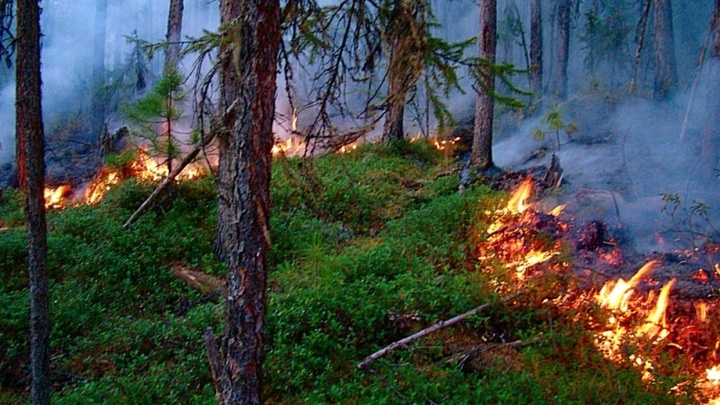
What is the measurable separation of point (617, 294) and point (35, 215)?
6.40 meters

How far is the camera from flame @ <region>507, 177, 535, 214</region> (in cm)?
976

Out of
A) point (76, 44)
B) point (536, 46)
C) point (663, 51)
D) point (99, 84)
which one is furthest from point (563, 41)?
point (76, 44)

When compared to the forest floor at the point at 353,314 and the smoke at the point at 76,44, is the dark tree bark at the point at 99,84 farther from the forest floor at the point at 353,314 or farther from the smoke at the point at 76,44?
the forest floor at the point at 353,314

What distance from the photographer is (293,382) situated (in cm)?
532

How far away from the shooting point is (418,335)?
6020mm

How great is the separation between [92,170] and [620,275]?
18.0 m

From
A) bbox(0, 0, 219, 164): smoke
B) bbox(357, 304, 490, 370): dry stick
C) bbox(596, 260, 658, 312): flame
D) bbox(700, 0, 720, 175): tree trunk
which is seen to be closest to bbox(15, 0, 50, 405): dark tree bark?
bbox(357, 304, 490, 370): dry stick

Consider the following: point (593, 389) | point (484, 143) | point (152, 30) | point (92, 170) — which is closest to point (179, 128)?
point (92, 170)

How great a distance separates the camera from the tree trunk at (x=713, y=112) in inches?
425

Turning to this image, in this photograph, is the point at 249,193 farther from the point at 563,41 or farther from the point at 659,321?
the point at 563,41

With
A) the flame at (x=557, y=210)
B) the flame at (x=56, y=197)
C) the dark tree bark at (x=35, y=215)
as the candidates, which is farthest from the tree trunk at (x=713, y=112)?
the flame at (x=56, y=197)

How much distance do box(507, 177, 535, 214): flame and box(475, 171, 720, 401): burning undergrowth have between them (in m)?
0.10

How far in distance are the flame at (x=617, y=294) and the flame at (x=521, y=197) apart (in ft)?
8.71

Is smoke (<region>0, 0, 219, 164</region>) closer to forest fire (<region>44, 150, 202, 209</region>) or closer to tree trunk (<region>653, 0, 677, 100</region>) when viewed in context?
forest fire (<region>44, 150, 202, 209</region>)
